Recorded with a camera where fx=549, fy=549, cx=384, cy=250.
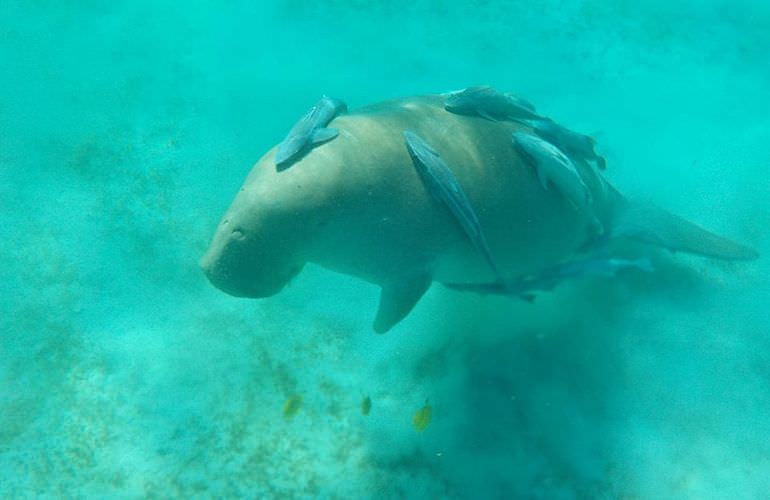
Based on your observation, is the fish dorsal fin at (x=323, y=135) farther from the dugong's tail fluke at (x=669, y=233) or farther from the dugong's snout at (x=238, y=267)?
the dugong's tail fluke at (x=669, y=233)

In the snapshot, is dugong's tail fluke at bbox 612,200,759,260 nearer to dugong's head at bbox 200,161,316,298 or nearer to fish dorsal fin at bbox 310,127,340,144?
fish dorsal fin at bbox 310,127,340,144

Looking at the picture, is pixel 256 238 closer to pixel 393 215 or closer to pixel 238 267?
pixel 238 267

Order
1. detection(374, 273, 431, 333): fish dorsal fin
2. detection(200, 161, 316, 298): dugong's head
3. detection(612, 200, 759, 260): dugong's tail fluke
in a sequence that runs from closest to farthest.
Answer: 1. detection(200, 161, 316, 298): dugong's head
2. detection(374, 273, 431, 333): fish dorsal fin
3. detection(612, 200, 759, 260): dugong's tail fluke

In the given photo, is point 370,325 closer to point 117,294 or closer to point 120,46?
point 117,294

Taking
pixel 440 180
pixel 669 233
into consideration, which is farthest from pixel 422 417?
pixel 669 233


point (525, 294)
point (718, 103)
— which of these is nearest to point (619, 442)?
point (525, 294)

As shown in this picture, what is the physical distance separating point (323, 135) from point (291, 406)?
8.08ft

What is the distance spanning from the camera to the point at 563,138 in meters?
4.62

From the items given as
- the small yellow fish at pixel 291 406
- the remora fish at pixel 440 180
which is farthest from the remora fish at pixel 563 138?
the small yellow fish at pixel 291 406

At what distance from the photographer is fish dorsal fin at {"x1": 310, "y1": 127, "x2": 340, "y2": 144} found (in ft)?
10.8

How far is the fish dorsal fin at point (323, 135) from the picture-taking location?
10.8 feet

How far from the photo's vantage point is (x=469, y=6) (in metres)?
10.6

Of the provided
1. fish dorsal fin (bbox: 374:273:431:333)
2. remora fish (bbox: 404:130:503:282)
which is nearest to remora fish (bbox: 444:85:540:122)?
remora fish (bbox: 404:130:503:282)

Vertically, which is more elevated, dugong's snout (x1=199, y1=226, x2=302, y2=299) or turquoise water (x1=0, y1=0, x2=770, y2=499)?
dugong's snout (x1=199, y1=226, x2=302, y2=299)
